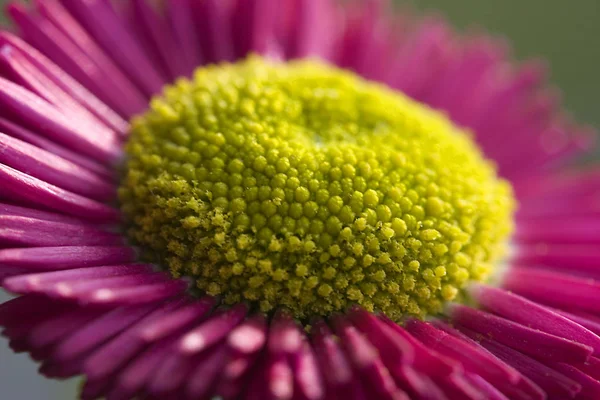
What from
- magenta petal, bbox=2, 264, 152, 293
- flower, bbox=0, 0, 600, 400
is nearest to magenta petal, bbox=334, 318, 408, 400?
flower, bbox=0, 0, 600, 400

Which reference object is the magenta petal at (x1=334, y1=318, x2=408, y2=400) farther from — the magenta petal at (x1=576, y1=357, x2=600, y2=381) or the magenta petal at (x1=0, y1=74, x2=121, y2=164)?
the magenta petal at (x1=0, y1=74, x2=121, y2=164)

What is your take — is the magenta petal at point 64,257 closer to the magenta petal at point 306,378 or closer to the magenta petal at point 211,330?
the magenta petal at point 211,330

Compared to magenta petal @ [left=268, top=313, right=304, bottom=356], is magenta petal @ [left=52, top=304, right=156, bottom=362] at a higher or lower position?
lower

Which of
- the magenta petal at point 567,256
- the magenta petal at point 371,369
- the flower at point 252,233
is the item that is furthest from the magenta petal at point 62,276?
the magenta petal at point 567,256

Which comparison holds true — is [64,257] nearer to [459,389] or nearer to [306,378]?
[306,378]

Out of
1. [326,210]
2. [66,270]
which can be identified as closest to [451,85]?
[326,210]

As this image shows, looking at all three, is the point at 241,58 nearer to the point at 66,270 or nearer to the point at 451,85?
the point at 451,85
